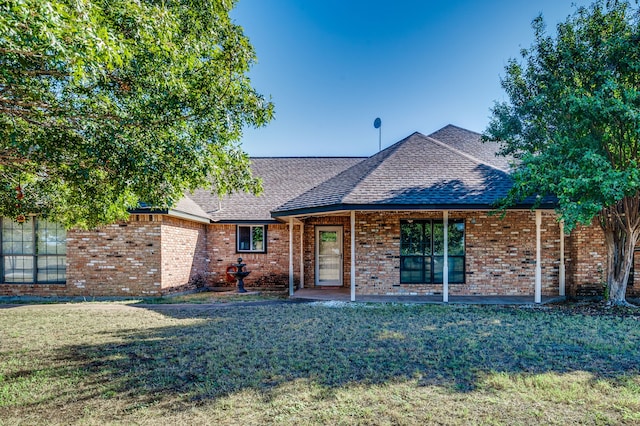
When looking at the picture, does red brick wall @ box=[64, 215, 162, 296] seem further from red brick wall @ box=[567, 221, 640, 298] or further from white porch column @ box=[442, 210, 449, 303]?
red brick wall @ box=[567, 221, 640, 298]

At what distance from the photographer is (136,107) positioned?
4.98 metres

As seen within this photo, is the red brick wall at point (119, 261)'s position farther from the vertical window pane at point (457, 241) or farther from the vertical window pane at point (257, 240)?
the vertical window pane at point (457, 241)

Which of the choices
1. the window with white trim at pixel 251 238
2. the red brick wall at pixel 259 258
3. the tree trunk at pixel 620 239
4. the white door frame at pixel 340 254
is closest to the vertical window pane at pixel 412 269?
the white door frame at pixel 340 254

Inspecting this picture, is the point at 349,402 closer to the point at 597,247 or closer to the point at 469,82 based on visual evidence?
the point at 597,247

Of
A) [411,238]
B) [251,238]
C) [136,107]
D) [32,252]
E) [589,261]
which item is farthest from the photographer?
[251,238]

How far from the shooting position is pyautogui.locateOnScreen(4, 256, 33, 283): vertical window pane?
1154cm

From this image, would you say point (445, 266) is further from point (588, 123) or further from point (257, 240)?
point (257, 240)

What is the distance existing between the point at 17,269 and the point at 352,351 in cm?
1176

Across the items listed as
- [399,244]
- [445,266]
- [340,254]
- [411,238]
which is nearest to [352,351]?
[445,266]

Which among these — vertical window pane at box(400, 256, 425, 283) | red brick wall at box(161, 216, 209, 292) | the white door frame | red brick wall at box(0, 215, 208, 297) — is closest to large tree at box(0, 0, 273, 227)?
red brick wall at box(0, 215, 208, 297)

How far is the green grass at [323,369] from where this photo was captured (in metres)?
3.56

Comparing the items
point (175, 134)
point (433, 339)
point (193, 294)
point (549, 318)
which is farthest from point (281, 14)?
point (549, 318)

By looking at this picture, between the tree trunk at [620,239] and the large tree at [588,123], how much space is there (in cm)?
2

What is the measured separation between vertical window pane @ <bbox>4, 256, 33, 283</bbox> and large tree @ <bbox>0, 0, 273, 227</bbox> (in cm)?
661
